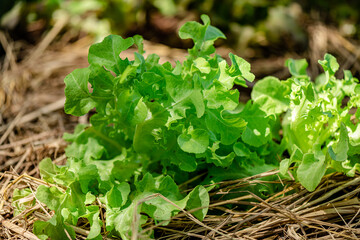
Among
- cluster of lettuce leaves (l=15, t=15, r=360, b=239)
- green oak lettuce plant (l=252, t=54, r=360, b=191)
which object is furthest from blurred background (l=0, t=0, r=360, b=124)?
cluster of lettuce leaves (l=15, t=15, r=360, b=239)

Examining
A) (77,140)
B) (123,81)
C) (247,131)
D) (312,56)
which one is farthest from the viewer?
(312,56)

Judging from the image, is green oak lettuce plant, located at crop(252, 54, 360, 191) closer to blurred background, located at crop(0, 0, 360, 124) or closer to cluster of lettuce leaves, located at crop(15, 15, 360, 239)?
cluster of lettuce leaves, located at crop(15, 15, 360, 239)

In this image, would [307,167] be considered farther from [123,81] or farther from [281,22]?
[281,22]

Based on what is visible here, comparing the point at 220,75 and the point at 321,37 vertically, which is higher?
the point at 220,75

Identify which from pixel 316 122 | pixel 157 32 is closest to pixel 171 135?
pixel 316 122

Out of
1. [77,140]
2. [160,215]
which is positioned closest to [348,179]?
[160,215]

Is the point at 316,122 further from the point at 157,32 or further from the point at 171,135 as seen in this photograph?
the point at 157,32
